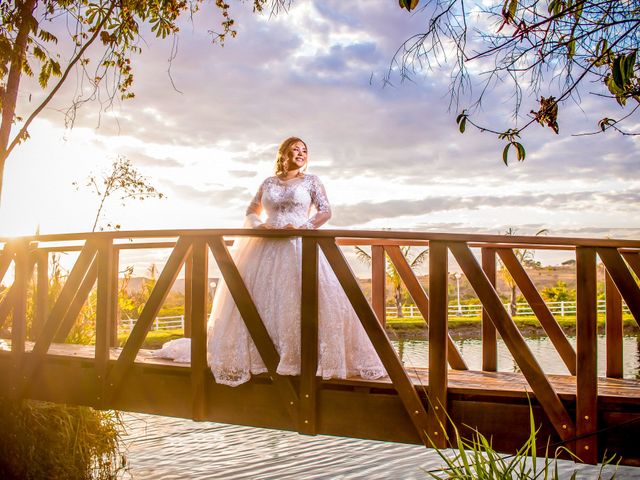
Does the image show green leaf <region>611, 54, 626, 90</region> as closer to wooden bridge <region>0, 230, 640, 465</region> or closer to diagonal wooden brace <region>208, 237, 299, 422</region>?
wooden bridge <region>0, 230, 640, 465</region>

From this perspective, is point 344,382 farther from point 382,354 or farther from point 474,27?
point 474,27

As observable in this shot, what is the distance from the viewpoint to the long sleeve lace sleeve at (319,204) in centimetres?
500

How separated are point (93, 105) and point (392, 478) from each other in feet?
22.8

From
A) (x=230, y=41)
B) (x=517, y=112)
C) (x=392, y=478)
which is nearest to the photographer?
(x=517, y=112)

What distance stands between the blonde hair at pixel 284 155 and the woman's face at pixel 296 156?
2 centimetres

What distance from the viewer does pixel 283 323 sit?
451cm

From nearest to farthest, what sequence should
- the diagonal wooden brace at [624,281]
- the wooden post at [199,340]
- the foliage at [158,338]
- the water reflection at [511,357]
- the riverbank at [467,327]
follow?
1. the diagonal wooden brace at [624,281]
2. the wooden post at [199,340]
3. the water reflection at [511,357]
4. the foliage at [158,338]
5. the riverbank at [467,327]

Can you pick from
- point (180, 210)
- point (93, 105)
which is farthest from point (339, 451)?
point (93, 105)

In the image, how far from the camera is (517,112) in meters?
3.87

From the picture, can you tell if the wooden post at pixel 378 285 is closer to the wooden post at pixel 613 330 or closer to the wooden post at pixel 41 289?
the wooden post at pixel 613 330

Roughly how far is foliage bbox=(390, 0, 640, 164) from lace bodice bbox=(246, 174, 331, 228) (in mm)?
1577

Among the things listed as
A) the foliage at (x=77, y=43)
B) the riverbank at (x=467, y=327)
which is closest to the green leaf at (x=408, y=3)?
the foliage at (x=77, y=43)

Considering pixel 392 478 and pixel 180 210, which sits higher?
pixel 180 210

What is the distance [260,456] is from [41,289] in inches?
191
